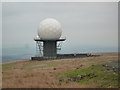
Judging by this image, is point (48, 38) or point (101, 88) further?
point (48, 38)

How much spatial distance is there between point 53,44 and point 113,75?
3805 centimetres

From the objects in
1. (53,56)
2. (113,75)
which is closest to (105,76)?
(113,75)

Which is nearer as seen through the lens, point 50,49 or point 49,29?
point 49,29

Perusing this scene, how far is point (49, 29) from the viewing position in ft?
194

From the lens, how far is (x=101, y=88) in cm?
1944

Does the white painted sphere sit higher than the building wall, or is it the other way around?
the white painted sphere

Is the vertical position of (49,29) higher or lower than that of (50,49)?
higher

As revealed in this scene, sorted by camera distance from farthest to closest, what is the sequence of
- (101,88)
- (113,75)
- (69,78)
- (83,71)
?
(83,71), (69,78), (113,75), (101,88)

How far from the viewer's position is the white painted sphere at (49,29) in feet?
195

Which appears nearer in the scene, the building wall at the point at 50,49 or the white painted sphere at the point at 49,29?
the white painted sphere at the point at 49,29

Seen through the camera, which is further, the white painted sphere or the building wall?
the building wall

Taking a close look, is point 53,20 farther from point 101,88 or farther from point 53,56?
point 101,88

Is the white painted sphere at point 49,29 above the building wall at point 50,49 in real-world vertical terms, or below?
above

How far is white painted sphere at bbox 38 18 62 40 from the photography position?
195 feet
